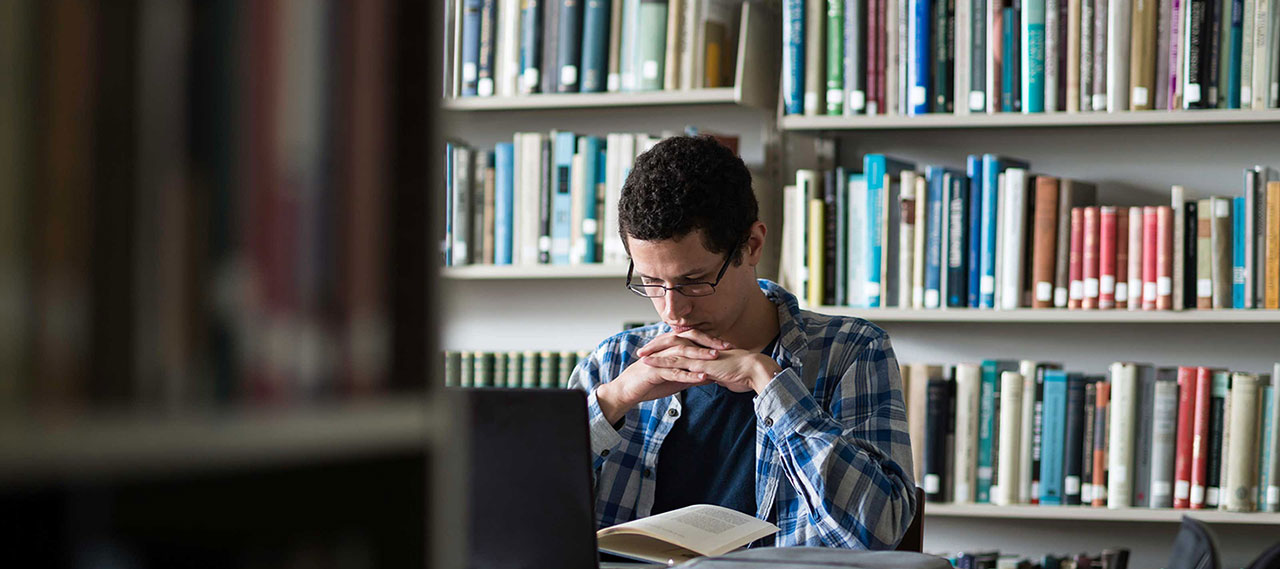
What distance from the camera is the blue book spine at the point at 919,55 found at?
225cm

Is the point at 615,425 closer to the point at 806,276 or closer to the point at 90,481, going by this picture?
the point at 806,276

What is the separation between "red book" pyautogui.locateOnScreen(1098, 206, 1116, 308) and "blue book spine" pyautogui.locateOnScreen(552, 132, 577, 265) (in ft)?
3.37

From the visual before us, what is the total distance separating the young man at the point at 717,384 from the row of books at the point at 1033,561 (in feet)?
2.73

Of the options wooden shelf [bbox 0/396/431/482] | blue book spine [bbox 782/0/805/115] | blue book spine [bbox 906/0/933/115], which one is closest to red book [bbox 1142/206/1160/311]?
blue book spine [bbox 906/0/933/115]

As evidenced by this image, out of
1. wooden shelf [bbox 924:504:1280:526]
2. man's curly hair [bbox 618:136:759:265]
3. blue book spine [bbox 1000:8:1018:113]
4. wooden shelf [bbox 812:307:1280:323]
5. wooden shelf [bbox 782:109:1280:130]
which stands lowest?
wooden shelf [bbox 924:504:1280:526]

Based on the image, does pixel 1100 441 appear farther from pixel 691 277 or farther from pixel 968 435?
pixel 691 277

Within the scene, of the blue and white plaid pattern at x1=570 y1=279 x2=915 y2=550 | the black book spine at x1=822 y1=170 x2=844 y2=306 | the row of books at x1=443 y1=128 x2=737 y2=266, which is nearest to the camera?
the blue and white plaid pattern at x1=570 y1=279 x2=915 y2=550

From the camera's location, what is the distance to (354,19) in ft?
1.13

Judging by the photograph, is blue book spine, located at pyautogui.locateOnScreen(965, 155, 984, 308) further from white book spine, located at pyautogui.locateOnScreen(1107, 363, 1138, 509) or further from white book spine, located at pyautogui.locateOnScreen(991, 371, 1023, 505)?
white book spine, located at pyautogui.locateOnScreen(1107, 363, 1138, 509)

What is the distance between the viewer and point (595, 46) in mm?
2443

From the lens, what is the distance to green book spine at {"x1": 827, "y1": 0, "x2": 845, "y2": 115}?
2.29 m

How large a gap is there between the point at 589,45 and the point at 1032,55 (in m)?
0.87

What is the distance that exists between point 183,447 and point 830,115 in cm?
210

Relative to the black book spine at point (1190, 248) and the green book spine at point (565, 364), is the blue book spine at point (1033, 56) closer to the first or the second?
the black book spine at point (1190, 248)
